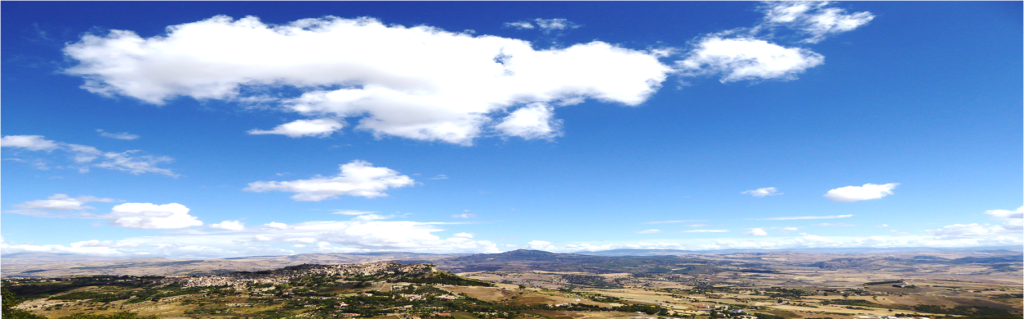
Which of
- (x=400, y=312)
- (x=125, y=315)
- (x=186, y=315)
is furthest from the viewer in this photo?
(x=400, y=312)

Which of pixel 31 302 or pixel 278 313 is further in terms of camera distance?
pixel 31 302

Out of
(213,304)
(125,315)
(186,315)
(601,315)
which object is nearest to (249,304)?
(213,304)

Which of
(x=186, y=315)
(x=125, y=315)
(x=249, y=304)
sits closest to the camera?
(x=125, y=315)

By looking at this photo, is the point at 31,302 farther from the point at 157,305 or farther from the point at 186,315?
the point at 186,315

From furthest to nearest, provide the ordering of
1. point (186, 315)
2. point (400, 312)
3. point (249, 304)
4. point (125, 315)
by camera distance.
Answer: point (249, 304), point (400, 312), point (186, 315), point (125, 315)

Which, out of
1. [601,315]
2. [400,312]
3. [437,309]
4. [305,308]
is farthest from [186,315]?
[601,315]

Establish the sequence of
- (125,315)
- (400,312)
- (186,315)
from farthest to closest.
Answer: (400,312)
(186,315)
(125,315)

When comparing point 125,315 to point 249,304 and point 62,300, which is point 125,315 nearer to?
point 249,304

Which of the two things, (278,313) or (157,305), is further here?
(157,305)

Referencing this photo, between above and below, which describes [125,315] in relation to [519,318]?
above
